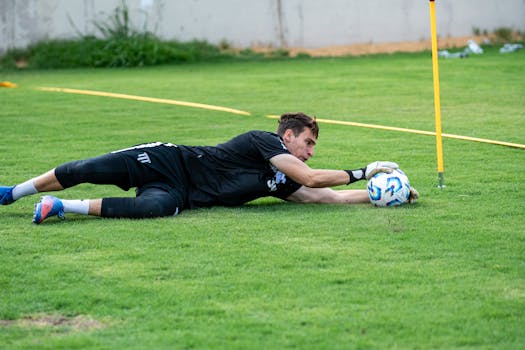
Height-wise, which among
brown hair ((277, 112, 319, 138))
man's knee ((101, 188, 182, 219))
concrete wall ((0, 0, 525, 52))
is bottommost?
man's knee ((101, 188, 182, 219))

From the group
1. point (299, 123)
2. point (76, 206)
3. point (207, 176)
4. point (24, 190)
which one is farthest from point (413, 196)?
point (24, 190)

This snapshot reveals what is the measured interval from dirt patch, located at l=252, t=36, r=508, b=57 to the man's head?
50.6 ft

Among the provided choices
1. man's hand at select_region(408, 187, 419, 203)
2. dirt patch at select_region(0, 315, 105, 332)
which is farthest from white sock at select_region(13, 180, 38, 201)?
man's hand at select_region(408, 187, 419, 203)

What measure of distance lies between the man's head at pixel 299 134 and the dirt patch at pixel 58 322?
9.83 feet

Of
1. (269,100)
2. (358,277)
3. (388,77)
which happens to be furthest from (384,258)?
(388,77)

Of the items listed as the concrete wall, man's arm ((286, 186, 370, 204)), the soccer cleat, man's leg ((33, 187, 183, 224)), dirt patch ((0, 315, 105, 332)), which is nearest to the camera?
dirt patch ((0, 315, 105, 332))

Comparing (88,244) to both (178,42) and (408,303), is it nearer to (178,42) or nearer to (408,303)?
(408,303)

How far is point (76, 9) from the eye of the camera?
22.3 m

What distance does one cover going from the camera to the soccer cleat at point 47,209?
272 inches

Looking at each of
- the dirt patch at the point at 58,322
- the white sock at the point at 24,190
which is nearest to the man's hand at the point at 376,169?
the white sock at the point at 24,190

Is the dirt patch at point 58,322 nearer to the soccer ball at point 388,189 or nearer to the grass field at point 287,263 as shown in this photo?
the grass field at point 287,263

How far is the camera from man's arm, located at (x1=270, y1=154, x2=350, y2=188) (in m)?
7.19

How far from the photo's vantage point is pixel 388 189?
288 inches

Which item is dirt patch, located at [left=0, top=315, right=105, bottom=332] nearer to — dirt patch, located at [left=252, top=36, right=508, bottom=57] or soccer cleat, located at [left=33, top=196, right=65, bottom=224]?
soccer cleat, located at [left=33, top=196, right=65, bottom=224]
